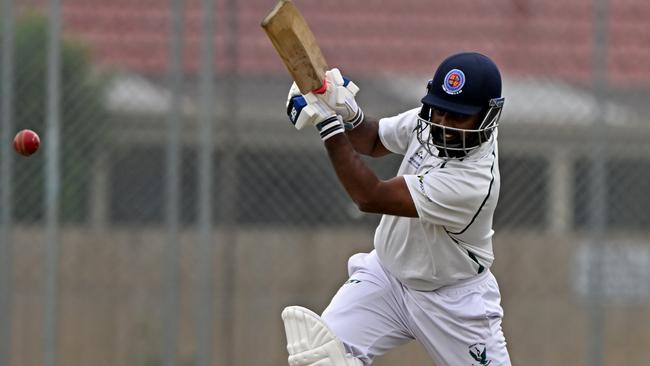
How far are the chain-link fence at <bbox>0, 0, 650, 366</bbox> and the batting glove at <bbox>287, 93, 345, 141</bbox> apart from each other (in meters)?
2.41

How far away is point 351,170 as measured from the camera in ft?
16.1

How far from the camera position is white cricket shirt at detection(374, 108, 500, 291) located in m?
4.99

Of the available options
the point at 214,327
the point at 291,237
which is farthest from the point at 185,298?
the point at 291,237

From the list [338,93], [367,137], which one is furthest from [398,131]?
[338,93]

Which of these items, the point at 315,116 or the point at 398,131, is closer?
the point at 315,116

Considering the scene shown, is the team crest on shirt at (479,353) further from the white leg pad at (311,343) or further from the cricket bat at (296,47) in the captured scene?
the cricket bat at (296,47)

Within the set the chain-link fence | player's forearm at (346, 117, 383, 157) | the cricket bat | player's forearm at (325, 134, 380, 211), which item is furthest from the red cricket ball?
player's forearm at (325, 134, 380, 211)

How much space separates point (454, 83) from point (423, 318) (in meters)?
1.06

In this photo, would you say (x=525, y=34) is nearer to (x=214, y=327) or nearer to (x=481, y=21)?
(x=481, y=21)

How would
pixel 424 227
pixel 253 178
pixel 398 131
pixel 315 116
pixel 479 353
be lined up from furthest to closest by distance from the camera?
pixel 253 178
pixel 398 131
pixel 479 353
pixel 424 227
pixel 315 116

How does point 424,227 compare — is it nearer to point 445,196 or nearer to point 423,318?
point 445,196

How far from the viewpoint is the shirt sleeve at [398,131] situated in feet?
18.2

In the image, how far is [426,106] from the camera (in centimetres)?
512

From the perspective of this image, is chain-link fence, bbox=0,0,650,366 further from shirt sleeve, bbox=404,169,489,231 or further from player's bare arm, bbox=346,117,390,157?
shirt sleeve, bbox=404,169,489,231
